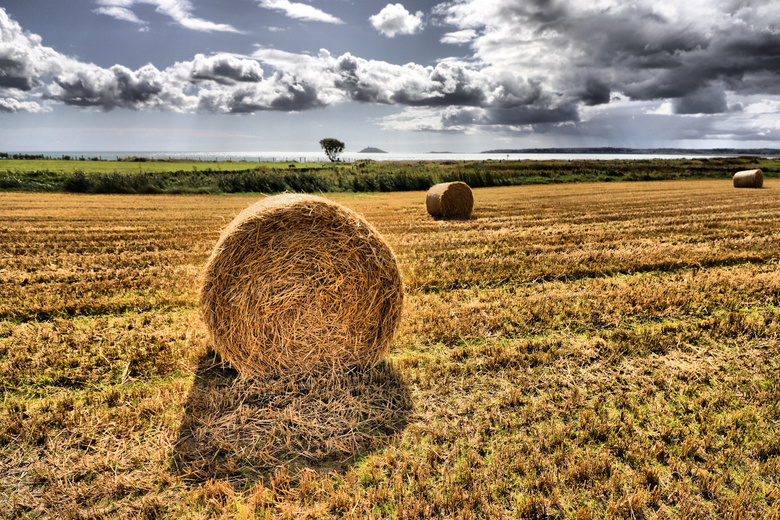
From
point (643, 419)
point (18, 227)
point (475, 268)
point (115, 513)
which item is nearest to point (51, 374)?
point (115, 513)

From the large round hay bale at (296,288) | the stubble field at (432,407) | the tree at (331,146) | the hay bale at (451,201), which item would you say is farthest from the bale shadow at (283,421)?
the tree at (331,146)

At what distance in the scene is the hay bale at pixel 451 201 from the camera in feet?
56.0

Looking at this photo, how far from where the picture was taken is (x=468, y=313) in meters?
6.39

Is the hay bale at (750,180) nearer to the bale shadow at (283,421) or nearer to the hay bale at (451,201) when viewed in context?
the hay bale at (451,201)

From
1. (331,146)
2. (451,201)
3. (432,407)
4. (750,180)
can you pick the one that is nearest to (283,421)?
(432,407)

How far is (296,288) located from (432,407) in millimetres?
1850

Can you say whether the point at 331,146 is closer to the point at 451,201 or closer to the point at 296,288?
the point at 451,201

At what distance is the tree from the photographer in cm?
12406

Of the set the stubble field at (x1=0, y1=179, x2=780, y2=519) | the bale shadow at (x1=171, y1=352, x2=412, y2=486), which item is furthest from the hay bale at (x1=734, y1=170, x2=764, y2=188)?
the bale shadow at (x1=171, y1=352, x2=412, y2=486)

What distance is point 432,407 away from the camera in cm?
417

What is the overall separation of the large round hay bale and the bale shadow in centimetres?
27

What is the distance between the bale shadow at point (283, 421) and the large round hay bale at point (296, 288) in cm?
27

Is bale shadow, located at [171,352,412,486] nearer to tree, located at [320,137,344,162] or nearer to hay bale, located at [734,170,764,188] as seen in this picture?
hay bale, located at [734,170,764,188]

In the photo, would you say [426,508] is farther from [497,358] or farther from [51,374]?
[51,374]
